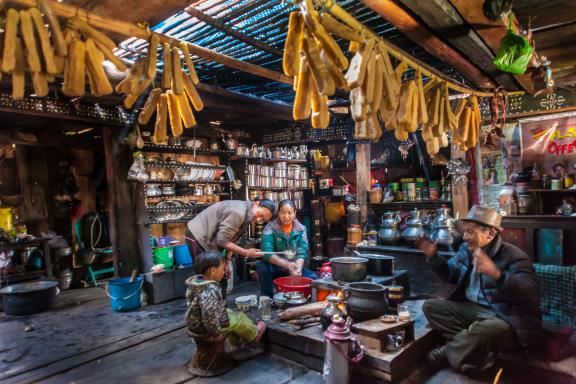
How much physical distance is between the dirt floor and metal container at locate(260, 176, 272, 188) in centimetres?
332

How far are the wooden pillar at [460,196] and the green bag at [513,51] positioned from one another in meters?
2.72

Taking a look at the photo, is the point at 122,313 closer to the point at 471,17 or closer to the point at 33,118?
the point at 33,118

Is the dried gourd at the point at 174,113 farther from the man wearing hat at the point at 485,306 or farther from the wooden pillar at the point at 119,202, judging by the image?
the wooden pillar at the point at 119,202

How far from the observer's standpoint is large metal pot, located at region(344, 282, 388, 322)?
3.09 m

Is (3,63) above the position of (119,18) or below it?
below

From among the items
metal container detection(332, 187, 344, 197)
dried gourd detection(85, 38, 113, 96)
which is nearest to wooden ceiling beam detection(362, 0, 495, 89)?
dried gourd detection(85, 38, 113, 96)

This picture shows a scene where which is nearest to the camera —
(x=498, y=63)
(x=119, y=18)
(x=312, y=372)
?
(x=119, y=18)

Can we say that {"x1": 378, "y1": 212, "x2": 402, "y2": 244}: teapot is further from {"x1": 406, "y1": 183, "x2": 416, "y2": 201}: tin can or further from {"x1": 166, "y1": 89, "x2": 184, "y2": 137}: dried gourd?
{"x1": 166, "y1": 89, "x2": 184, "y2": 137}: dried gourd

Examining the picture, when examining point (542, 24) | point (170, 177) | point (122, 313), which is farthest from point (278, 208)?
point (542, 24)

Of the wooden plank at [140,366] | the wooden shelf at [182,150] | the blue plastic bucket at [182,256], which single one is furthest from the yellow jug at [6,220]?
the wooden plank at [140,366]

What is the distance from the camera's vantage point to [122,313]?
504 cm

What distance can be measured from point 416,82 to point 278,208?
2843mm

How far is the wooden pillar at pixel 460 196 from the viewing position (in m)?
5.48

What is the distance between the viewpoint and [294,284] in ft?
14.8
